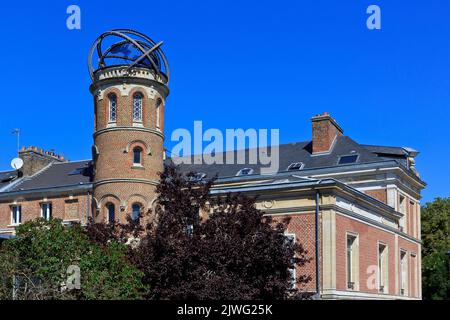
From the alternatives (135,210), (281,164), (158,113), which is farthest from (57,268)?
(281,164)

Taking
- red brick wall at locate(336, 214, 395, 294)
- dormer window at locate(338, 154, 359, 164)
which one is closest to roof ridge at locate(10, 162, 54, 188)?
dormer window at locate(338, 154, 359, 164)

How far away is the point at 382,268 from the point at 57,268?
693 inches

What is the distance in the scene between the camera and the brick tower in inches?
1430

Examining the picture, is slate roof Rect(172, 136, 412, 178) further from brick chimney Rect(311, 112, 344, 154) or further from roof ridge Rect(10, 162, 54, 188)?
roof ridge Rect(10, 162, 54, 188)

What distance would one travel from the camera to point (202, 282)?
18594 mm

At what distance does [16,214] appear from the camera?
149ft

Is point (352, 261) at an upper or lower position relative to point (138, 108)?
lower

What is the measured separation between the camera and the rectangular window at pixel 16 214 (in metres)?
45.0

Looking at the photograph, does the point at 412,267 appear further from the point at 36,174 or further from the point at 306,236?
the point at 36,174

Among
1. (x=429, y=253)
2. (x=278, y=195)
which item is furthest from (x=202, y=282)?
(x=429, y=253)

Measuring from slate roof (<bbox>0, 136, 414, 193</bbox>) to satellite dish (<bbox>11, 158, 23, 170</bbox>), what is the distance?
3.00ft

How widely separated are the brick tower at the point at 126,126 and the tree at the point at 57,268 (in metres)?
16.2

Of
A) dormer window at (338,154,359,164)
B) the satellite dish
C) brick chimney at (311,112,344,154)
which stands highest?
brick chimney at (311,112,344,154)
